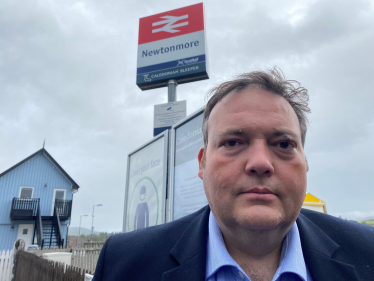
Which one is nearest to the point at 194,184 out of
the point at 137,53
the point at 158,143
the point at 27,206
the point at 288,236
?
the point at 158,143

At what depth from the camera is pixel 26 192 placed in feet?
63.6

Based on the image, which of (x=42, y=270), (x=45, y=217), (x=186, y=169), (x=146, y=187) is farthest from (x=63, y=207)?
(x=186, y=169)

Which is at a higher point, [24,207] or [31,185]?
[31,185]

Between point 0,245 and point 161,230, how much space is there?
853 inches

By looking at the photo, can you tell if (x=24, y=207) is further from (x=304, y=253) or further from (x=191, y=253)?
(x=304, y=253)

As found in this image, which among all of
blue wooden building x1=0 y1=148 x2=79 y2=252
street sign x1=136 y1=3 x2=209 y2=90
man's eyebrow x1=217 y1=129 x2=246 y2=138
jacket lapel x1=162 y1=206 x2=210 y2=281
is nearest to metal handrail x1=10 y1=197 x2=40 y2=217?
blue wooden building x1=0 y1=148 x2=79 y2=252

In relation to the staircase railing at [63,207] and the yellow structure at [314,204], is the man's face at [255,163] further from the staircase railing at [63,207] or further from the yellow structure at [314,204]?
the staircase railing at [63,207]

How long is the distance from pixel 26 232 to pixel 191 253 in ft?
71.5

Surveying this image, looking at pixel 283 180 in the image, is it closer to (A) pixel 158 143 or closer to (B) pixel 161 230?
(B) pixel 161 230

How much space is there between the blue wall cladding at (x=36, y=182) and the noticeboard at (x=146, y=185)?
18.1 metres

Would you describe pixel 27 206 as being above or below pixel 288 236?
above

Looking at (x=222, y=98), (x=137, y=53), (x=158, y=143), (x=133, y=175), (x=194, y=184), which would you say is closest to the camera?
Answer: (x=222, y=98)

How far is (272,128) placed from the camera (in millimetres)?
1352

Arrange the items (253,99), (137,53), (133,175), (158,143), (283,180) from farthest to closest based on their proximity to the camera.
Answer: (137,53)
(133,175)
(158,143)
(253,99)
(283,180)
